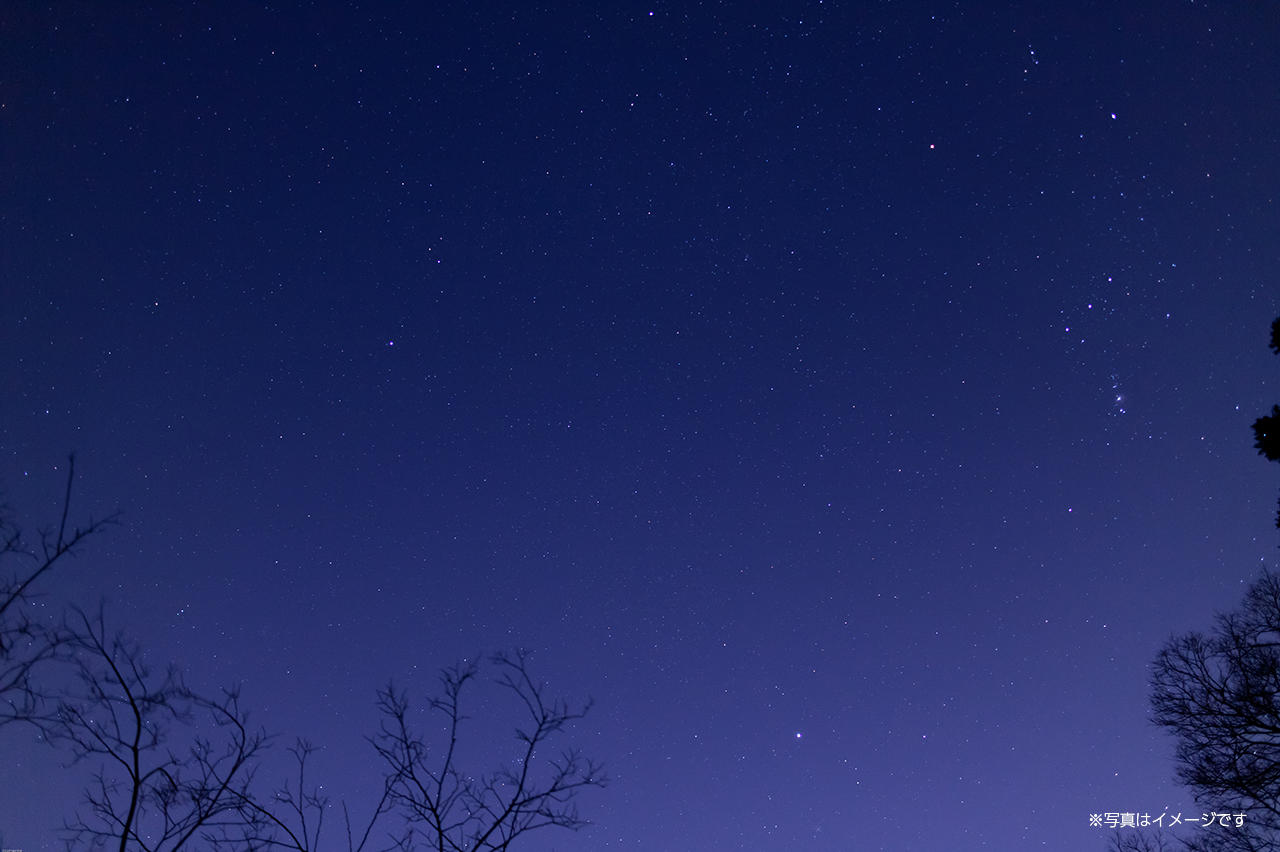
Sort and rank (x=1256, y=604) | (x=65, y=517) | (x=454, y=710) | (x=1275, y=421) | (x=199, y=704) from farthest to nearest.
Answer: (x=1256, y=604), (x=1275, y=421), (x=454, y=710), (x=199, y=704), (x=65, y=517)

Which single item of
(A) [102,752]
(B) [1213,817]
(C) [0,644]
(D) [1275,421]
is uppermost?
(D) [1275,421]

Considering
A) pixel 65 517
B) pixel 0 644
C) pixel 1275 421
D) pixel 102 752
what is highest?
pixel 1275 421

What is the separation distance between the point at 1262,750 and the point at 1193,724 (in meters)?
0.61

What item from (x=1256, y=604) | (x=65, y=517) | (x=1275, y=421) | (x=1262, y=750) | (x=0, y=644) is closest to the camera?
(x=65, y=517)

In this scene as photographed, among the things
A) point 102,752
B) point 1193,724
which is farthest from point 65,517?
point 1193,724

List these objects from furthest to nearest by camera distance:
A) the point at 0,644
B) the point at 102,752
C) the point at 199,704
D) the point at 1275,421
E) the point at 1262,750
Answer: the point at 1262,750 → the point at 1275,421 → the point at 199,704 → the point at 102,752 → the point at 0,644

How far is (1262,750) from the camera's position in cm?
795

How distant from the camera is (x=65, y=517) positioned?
Answer: 3744mm

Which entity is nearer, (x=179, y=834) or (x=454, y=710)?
(x=179, y=834)

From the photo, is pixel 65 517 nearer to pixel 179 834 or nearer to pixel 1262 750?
pixel 179 834

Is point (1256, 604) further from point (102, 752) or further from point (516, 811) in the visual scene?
point (102, 752)

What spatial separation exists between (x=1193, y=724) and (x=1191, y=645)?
0.88 m

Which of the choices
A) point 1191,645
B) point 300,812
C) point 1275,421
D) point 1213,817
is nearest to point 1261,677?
point 1191,645

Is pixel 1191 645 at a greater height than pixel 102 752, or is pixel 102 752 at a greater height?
pixel 1191 645
